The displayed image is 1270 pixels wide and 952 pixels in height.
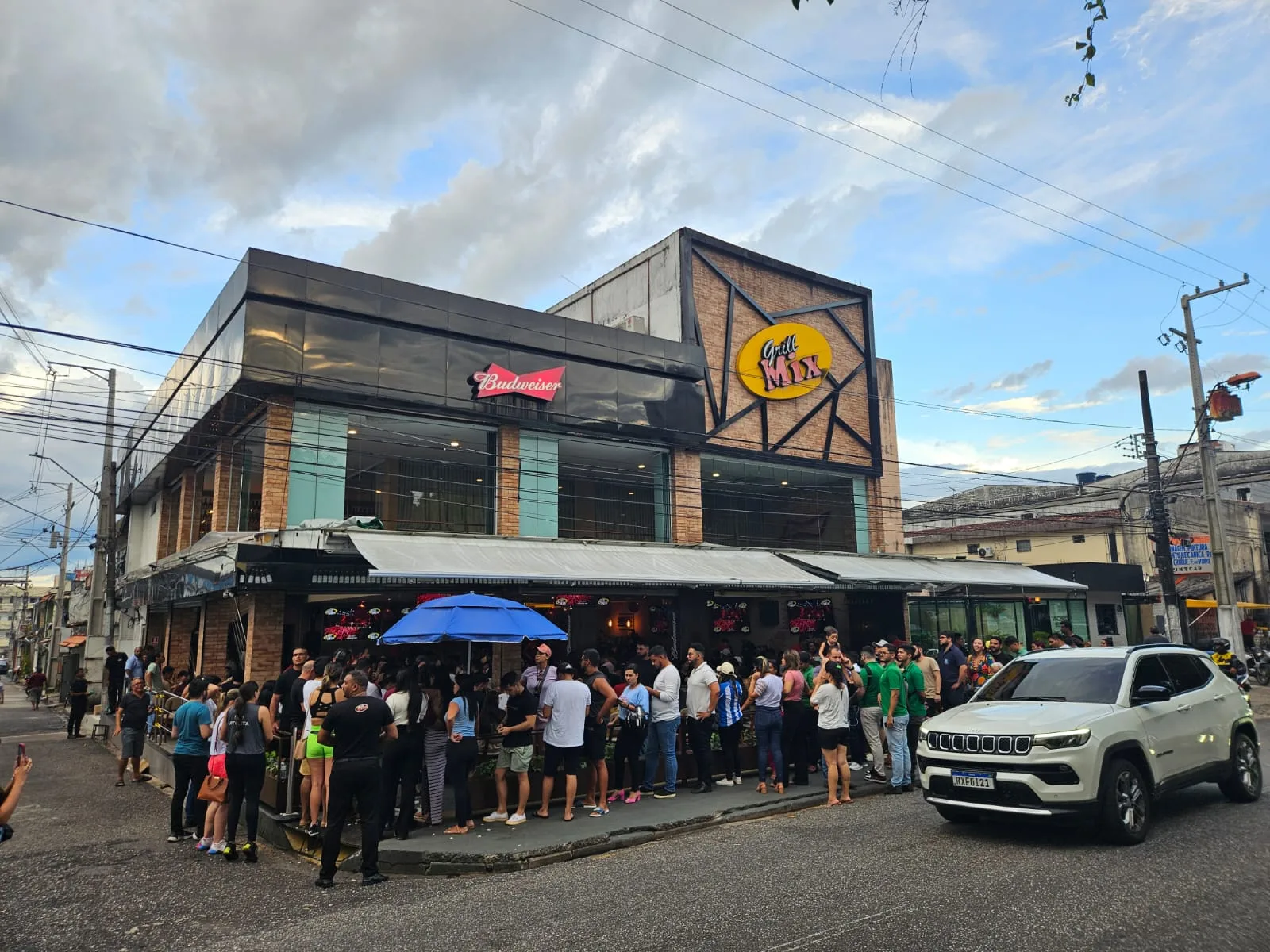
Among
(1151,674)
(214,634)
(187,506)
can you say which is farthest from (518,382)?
(1151,674)

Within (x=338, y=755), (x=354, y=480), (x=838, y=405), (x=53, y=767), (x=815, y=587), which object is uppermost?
(x=838, y=405)

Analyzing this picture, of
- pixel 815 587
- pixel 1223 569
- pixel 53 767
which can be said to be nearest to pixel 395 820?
pixel 53 767

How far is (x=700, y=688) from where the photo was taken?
10367 millimetres

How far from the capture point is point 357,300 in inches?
623

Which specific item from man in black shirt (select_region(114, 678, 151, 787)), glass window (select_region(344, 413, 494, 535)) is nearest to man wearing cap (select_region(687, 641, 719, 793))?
glass window (select_region(344, 413, 494, 535))

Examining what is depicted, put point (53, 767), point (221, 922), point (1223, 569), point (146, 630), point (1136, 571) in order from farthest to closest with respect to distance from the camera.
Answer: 1. point (1136, 571)
2. point (146, 630)
3. point (1223, 569)
4. point (53, 767)
5. point (221, 922)

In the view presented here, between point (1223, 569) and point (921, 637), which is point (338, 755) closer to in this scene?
point (921, 637)

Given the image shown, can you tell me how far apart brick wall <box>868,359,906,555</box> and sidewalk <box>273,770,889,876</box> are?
1491 centimetres

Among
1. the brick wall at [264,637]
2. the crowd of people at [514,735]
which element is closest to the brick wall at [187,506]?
the brick wall at [264,637]

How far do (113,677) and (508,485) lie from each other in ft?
34.9

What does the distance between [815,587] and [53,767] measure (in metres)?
15.4

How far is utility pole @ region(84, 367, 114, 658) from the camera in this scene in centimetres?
2300

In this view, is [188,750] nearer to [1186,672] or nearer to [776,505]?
[1186,672]

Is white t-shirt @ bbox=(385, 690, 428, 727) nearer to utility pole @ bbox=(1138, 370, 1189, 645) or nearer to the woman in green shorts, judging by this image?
the woman in green shorts
